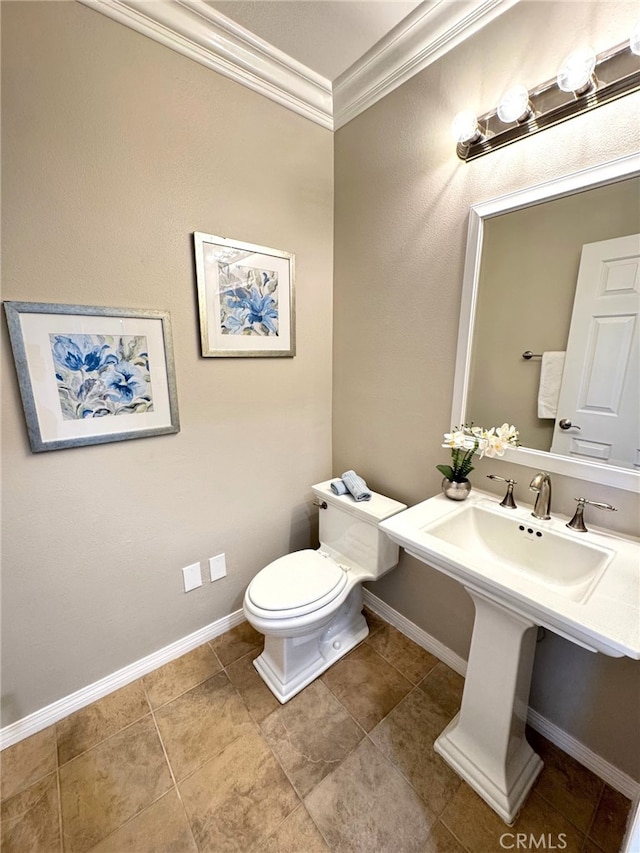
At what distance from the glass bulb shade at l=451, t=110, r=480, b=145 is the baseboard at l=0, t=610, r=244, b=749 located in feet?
7.42

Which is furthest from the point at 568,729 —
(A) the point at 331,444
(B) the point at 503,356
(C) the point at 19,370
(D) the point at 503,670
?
(C) the point at 19,370

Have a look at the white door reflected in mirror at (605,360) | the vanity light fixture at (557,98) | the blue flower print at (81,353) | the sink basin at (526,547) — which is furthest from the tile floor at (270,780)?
the vanity light fixture at (557,98)

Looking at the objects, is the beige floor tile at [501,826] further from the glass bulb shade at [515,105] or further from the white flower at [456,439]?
the glass bulb shade at [515,105]

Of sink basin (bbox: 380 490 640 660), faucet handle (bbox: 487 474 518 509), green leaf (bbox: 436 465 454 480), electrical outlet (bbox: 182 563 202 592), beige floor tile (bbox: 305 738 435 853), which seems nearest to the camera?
sink basin (bbox: 380 490 640 660)

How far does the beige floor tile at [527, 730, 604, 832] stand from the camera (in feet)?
3.49

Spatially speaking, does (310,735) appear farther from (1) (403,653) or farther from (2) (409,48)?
(2) (409,48)

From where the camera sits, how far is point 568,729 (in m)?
1.21

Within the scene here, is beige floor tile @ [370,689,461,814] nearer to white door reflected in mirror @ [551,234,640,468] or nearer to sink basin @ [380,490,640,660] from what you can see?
sink basin @ [380,490,640,660]

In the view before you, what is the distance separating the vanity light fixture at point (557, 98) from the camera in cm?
91

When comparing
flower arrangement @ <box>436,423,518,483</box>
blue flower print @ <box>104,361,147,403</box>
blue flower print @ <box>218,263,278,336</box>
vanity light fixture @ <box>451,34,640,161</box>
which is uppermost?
vanity light fixture @ <box>451,34,640,161</box>

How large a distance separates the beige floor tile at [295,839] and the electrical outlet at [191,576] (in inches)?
34.5

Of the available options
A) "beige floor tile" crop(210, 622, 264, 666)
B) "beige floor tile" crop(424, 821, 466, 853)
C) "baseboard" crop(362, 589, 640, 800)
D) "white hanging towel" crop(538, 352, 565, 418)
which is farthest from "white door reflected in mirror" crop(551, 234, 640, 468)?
"beige floor tile" crop(210, 622, 264, 666)

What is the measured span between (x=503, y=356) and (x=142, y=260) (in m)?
1.38

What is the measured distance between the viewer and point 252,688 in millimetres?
1461
